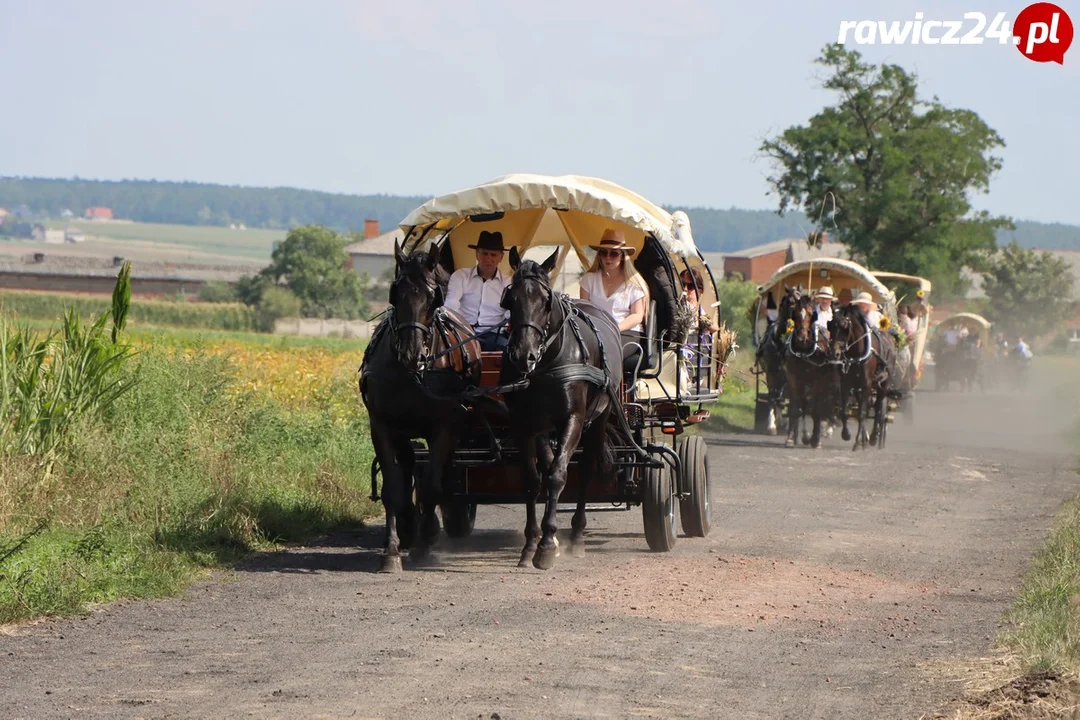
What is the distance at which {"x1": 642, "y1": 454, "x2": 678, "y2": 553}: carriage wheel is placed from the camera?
10.8m

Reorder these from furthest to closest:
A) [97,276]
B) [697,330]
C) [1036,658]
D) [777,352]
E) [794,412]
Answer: [97,276], [777,352], [794,412], [697,330], [1036,658]

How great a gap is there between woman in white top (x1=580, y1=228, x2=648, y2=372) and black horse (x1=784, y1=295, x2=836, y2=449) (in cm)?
1037

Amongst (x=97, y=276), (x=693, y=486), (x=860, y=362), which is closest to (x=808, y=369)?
(x=860, y=362)

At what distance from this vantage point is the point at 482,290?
10.8 m

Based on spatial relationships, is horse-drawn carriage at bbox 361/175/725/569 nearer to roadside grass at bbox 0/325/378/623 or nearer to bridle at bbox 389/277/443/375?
bridle at bbox 389/277/443/375

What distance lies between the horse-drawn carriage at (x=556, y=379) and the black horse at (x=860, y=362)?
347 inches

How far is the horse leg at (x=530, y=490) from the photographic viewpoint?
10078mm

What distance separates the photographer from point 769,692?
6.69 meters

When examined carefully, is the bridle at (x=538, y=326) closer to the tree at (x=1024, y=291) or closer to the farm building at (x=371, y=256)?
the tree at (x=1024, y=291)

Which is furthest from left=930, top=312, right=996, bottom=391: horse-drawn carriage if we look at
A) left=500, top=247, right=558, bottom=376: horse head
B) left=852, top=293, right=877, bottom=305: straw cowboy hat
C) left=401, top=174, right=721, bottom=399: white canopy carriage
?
left=500, top=247, right=558, bottom=376: horse head

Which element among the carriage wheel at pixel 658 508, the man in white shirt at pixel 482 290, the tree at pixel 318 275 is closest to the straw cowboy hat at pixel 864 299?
the carriage wheel at pixel 658 508

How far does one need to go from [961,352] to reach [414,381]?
1445 inches

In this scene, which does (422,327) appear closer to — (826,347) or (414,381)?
(414,381)

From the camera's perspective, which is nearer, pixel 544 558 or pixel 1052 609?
pixel 1052 609
